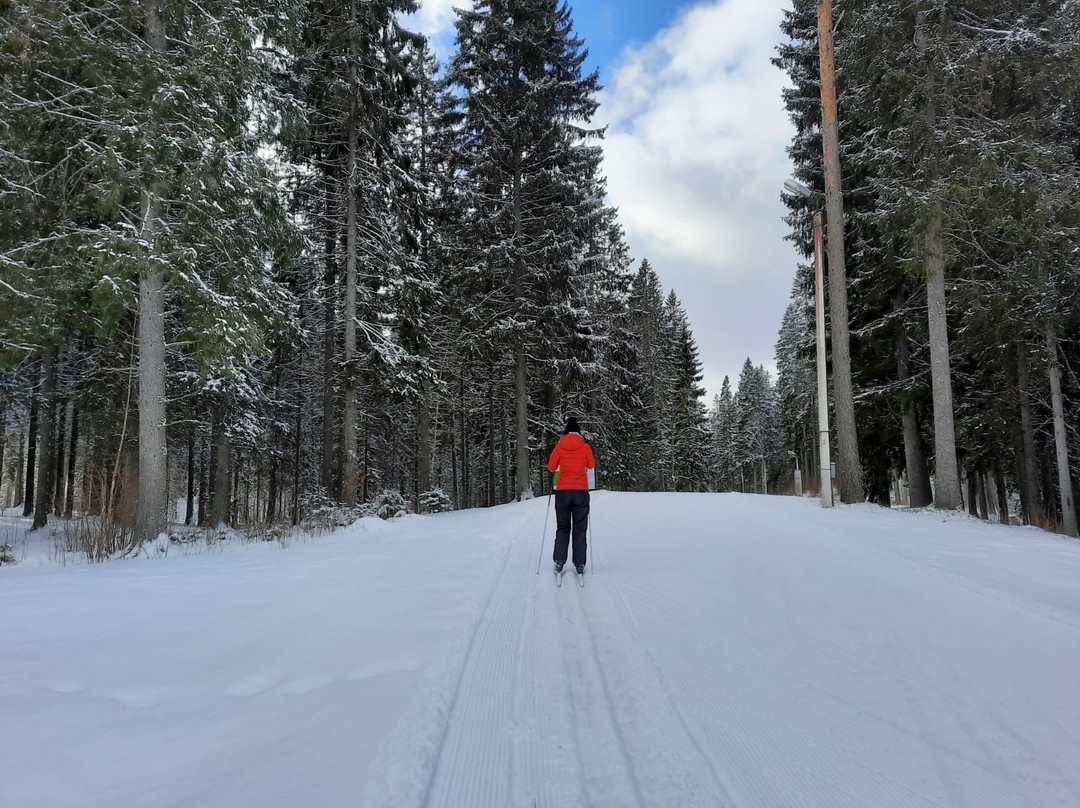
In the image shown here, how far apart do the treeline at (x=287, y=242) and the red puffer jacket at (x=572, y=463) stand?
241 inches

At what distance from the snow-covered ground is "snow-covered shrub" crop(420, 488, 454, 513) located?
10.7 m

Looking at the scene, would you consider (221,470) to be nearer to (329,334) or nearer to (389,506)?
(329,334)

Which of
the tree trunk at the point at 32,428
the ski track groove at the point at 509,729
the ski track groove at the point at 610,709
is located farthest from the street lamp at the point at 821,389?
the tree trunk at the point at 32,428

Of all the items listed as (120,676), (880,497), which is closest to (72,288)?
(120,676)

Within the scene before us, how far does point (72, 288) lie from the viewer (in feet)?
28.1

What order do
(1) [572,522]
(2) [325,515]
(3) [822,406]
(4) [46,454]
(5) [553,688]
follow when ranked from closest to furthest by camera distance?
(5) [553,688] → (1) [572,522] → (3) [822,406] → (2) [325,515] → (4) [46,454]

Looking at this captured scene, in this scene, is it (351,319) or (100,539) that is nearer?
(100,539)

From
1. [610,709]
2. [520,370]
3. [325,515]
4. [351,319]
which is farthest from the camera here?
[520,370]

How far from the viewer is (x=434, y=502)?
16812mm

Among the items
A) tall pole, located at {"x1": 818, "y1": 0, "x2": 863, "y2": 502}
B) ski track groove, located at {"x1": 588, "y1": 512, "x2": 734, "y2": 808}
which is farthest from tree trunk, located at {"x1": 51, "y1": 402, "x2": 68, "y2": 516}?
tall pole, located at {"x1": 818, "y1": 0, "x2": 863, "y2": 502}

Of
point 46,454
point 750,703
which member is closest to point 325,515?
point 46,454

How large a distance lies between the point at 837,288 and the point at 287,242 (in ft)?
41.4

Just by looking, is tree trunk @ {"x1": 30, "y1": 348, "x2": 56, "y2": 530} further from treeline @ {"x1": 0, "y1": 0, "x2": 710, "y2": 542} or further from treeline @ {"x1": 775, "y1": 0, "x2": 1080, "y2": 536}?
treeline @ {"x1": 775, "y1": 0, "x2": 1080, "y2": 536}

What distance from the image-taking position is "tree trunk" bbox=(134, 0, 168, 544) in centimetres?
837
